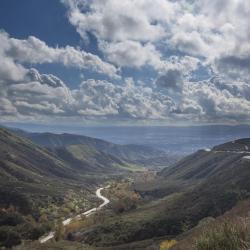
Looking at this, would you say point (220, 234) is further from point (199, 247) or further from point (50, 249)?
point (50, 249)

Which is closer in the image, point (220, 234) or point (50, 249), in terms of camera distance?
point (220, 234)

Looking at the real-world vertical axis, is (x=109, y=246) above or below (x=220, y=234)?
below

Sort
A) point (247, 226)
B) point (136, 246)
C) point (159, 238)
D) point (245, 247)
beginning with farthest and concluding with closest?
point (159, 238) < point (136, 246) < point (247, 226) < point (245, 247)

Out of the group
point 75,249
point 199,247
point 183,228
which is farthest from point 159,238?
point 199,247

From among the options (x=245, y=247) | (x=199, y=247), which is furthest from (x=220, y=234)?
(x=245, y=247)

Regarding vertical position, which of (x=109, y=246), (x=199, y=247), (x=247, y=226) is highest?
(x=247, y=226)

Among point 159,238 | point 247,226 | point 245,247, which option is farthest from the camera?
point 159,238

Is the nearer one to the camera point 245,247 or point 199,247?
point 245,247

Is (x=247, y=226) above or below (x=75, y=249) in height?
above

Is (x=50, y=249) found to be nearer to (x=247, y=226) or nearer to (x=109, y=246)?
(x=109, y=246)
